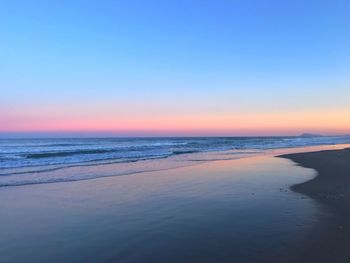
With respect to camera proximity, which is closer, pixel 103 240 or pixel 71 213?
pixel 103 240

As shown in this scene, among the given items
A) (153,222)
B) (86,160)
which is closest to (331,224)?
(153,222)

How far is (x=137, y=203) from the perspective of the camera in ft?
32.9

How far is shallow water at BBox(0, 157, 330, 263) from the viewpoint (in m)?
5.93

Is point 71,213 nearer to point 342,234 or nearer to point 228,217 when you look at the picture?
point 228,217

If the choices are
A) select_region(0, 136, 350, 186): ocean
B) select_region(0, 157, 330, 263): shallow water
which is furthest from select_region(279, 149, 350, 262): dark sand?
select_region(0, 136, 350, 186): ocean

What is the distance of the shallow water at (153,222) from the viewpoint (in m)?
5.93

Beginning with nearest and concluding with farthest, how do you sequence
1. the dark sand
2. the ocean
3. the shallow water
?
1. the dark sand
2. the shallow water
3. the ocean

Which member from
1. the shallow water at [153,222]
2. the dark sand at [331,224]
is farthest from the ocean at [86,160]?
the dark sand at [331,224]

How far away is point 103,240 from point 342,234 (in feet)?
16.0

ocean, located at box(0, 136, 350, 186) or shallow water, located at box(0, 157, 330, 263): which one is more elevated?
ocean, located at box(0, 136, 350, 186)

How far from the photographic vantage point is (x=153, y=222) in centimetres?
793

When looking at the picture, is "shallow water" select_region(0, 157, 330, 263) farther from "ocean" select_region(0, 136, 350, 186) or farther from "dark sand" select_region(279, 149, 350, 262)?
"ocean" select_region(0, 136, 350, 186)

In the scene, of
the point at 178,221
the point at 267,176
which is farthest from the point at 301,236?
the point at 267,176

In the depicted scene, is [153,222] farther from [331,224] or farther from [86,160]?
[86,160]
